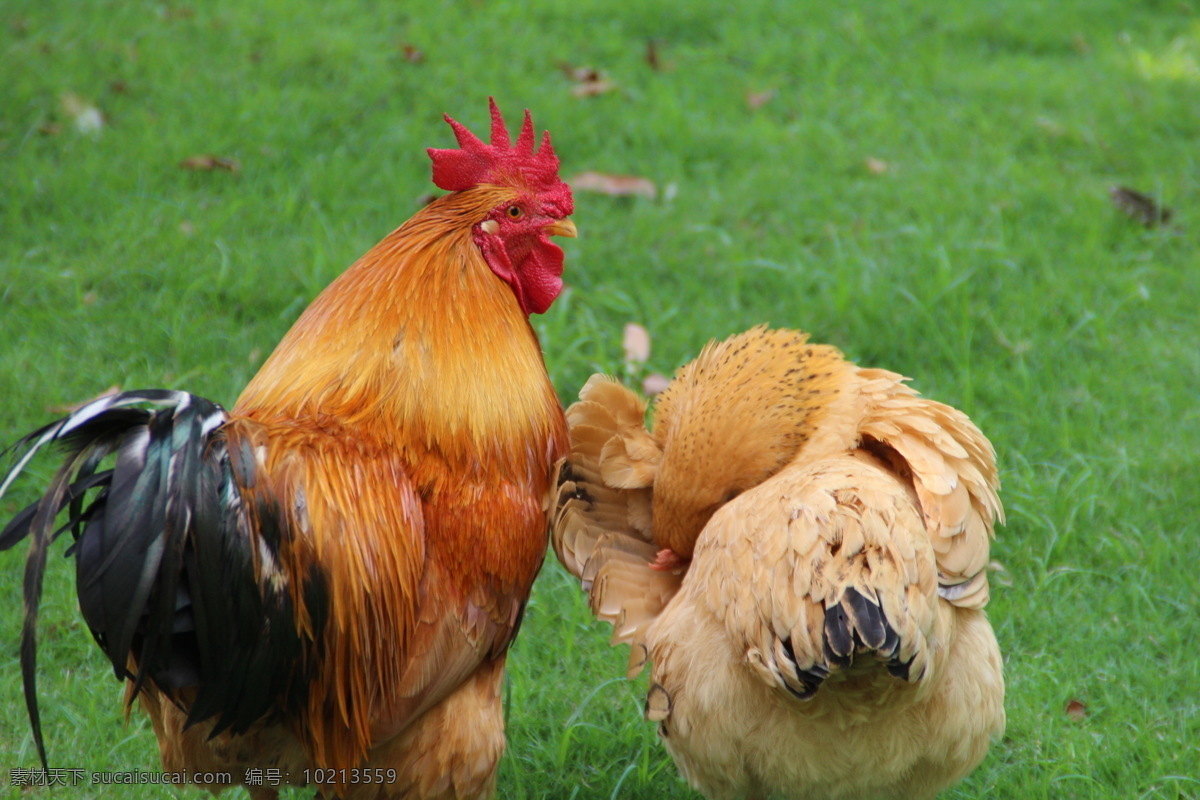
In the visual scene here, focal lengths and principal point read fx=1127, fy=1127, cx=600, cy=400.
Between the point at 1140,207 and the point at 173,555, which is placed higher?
the point at 173,555

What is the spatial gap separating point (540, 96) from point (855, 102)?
2183 millimetres

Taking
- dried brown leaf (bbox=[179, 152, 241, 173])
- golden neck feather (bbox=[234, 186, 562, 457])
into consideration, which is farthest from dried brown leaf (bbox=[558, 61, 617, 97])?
golden neck feather (bbox=[234, 186, 562, 457])

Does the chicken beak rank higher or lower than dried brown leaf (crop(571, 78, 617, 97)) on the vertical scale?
higher

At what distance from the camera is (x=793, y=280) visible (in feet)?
20.7

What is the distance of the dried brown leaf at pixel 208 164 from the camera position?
688 cm

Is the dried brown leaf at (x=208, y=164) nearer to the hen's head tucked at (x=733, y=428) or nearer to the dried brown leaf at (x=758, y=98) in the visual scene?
the dried brown leaf at (x=758, y=98)

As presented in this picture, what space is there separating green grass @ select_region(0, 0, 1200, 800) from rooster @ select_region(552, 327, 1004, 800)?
0.97m

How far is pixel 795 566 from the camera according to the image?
9.42 feet

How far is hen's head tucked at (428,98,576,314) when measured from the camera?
12.2ft

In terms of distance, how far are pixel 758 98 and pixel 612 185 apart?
150cm

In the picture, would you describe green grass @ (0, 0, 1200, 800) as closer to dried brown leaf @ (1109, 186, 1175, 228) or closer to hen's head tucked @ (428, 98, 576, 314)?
dried brown leaf @ (1109, 186, 1175, 228)

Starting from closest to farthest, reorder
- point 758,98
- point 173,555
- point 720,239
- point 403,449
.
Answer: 1. point 173,555
2. point 403,449
3. point 720,239
4. point 758,98

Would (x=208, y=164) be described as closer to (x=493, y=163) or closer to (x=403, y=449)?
(x=493, y=163)

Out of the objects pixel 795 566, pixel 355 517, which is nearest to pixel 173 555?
pixel 355 517
